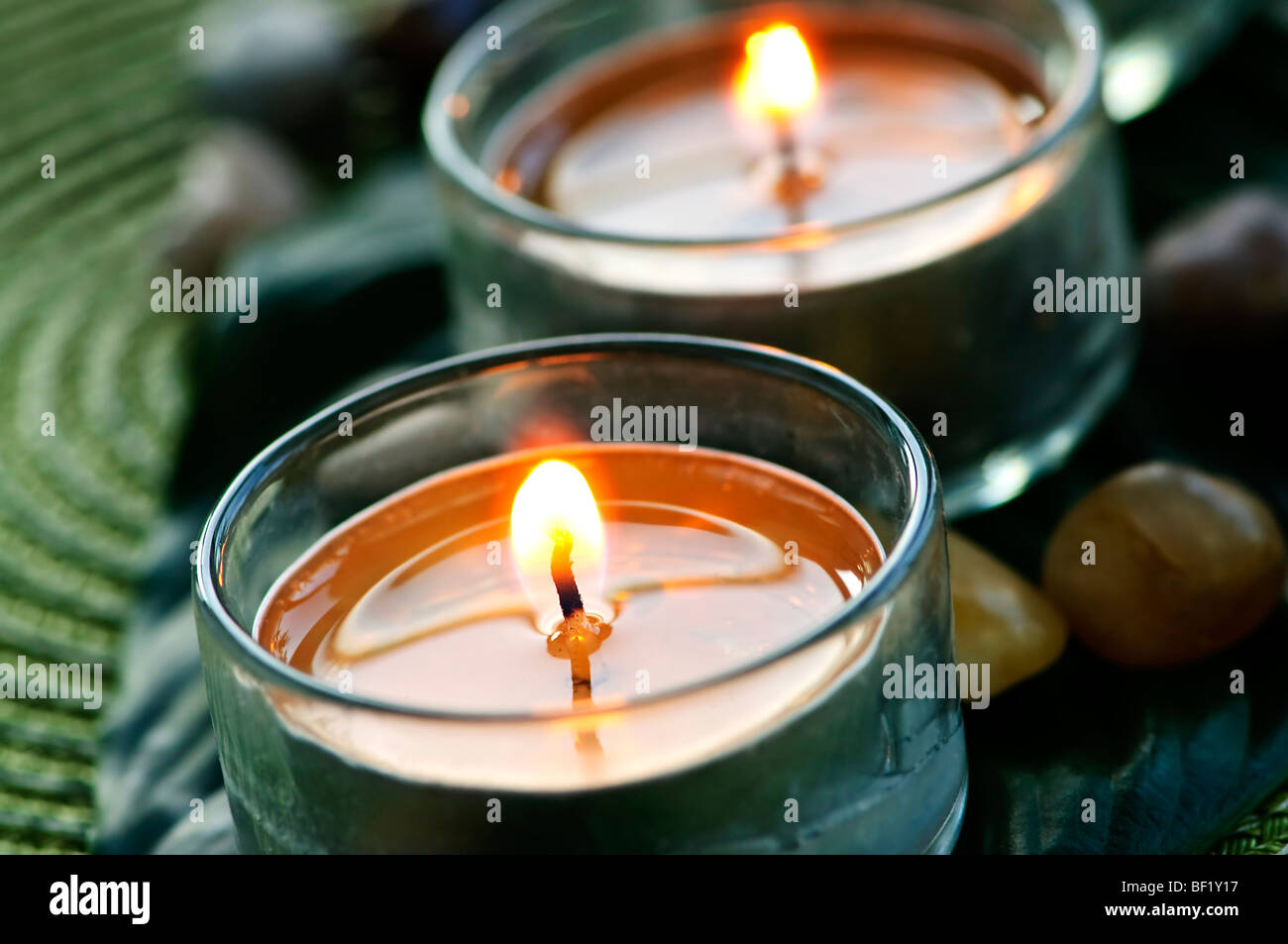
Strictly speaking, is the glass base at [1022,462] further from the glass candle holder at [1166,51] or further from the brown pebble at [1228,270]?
the glass candle holder at [1166,51]

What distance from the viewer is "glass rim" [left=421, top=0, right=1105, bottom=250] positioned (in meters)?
0.63

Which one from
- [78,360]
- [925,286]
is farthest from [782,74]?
[78,360]

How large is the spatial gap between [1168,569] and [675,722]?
23 cm

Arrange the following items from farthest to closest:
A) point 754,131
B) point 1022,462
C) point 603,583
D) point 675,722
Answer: point 754,131 < point 1022,462 < point 603,583 < point 675,722

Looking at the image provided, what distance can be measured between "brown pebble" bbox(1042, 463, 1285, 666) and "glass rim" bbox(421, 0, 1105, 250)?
13 centimetres

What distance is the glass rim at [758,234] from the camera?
2.06 feet

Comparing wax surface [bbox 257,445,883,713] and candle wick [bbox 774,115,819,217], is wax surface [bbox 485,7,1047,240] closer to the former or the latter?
candle wick [bbox 774,115,819,217]

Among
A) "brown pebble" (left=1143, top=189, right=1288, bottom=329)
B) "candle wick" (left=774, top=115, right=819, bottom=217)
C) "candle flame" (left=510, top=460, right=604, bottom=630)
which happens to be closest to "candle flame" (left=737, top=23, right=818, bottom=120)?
"candle wick" (left=774, top=115, right=819, bottom=217)

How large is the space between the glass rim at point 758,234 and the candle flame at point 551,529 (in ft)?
0.48

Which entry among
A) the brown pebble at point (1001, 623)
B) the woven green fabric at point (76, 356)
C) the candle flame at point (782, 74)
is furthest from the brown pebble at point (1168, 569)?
the woven green fabric at point (76, 356)

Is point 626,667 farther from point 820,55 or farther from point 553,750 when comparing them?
point 820,55

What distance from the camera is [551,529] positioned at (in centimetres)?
51

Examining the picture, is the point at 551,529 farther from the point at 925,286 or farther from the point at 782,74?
the point at 782,74
